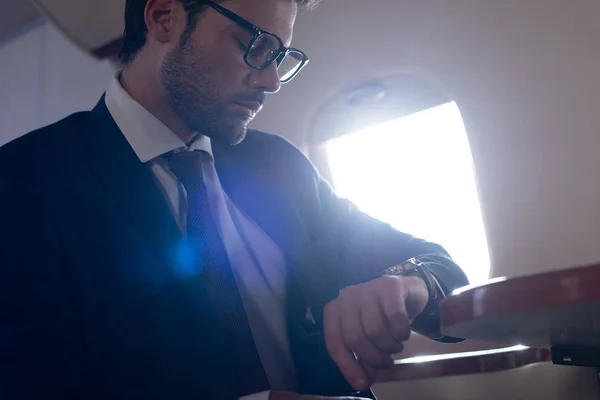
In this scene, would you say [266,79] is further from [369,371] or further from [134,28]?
[369,371]

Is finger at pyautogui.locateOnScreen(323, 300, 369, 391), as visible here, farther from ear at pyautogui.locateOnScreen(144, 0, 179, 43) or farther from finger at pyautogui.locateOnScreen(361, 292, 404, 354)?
ear at pyautogui.locateOnScreen(144, 0, 179, 43)

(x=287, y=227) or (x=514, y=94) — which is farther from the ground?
(x=514, y=94)

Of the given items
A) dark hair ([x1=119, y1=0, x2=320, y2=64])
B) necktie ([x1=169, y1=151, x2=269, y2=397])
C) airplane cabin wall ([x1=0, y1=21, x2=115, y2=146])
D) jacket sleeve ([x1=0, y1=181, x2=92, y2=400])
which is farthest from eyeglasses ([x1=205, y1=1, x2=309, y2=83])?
airplane cabin wall ([x1=0, y1=21, x2=115, y2=146])

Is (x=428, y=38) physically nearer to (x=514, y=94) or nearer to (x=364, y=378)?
(x=514, y=94)

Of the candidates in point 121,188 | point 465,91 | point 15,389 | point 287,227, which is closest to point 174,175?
point 121,188

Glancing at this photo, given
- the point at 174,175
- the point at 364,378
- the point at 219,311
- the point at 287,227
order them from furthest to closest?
1. the point at 287,227
2. the point at 174,175
3. the point at 219,311
4. the point at 364,378

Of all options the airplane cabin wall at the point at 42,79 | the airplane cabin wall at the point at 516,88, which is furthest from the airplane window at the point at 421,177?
the airplane cabin wall at the point at 42,79

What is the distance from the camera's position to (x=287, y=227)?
3.84 ft

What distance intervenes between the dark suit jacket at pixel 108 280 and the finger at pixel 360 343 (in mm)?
263

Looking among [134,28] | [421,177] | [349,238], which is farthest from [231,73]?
[421,177]

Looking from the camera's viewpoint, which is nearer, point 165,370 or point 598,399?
point 165,370

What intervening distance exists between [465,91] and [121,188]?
1255 mm

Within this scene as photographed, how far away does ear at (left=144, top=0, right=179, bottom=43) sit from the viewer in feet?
4.08

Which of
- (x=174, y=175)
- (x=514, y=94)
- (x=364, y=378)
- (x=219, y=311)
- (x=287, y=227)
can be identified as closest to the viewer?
(x=364, y=378)
